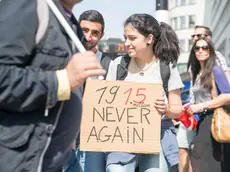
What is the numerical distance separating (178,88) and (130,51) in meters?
0.48

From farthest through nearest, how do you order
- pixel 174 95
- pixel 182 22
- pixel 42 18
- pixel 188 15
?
1. pixel 182 22
2. pixel 188 15
3. pixel 174 95
4. pixel 42 18

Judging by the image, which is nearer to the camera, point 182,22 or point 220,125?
point 220,125

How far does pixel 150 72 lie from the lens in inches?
152

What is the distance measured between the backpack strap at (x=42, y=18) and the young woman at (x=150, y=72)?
75.9 inches

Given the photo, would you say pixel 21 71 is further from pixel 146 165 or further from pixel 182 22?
pixel 182 22

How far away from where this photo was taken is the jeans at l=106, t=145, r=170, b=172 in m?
3.69

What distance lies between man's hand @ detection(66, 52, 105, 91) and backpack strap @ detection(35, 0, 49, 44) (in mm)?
152

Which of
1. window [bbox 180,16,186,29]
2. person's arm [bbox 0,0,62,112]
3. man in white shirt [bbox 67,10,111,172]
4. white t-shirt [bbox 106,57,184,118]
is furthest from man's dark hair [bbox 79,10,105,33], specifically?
window [bbox 180,16,186,29]

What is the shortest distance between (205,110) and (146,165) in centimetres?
174

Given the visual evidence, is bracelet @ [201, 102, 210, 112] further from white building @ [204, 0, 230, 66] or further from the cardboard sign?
white building @ [204, 0, 230, 66]

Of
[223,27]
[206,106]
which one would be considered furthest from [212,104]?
[223,27]

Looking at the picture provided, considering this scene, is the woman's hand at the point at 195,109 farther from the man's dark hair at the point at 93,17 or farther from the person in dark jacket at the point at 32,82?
the person in dark jacket at the point at 32,82

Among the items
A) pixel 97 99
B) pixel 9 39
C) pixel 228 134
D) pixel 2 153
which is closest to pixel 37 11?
pixel 9 39

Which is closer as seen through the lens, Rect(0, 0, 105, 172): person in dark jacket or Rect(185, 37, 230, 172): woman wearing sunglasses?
Rect(0, 0, 105, 172): person in dark jacket
